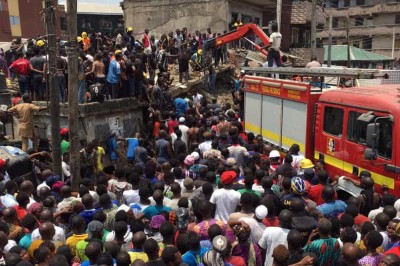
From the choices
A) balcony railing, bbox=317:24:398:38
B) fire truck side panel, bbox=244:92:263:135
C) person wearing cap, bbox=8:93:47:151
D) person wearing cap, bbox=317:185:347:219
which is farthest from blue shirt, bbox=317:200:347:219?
balcony railing, bbox=317:24:398:38

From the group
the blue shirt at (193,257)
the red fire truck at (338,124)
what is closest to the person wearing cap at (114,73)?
the red fire truck at (338,124)

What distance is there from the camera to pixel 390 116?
22.2 ft

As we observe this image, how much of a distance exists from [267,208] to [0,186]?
411cm

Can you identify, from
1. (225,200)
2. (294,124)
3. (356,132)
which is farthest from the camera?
(294,124)

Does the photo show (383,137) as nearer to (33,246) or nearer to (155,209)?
(155,209)

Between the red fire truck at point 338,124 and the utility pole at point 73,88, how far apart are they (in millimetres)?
4590

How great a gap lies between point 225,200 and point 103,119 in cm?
667

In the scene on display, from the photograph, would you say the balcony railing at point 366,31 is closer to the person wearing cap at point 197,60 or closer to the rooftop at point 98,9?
the rooftop at point 98,9

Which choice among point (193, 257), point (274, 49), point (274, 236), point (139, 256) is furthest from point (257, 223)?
point (274, 49)

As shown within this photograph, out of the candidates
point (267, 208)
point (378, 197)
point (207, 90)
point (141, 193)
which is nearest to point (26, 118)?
point (141, 193)

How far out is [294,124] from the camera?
31.5ft

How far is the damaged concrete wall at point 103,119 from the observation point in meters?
11.3

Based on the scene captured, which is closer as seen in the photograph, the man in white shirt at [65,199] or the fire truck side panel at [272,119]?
the man in white shirt at [65,199]

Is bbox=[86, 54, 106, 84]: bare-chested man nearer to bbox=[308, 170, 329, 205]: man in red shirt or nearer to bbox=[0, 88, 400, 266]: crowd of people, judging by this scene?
bbox=[0, 88, 400, 266]: crowd of people
